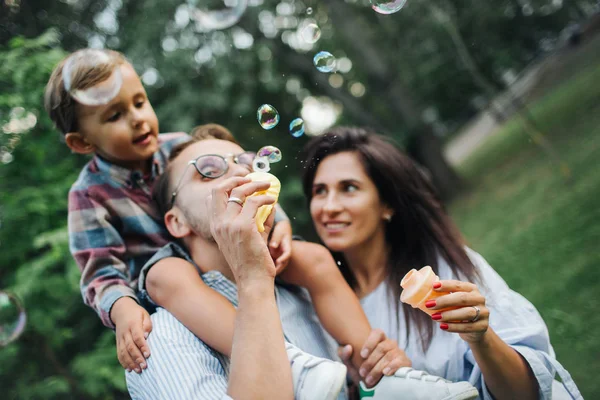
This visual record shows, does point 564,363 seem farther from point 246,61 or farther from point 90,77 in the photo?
point 246,61

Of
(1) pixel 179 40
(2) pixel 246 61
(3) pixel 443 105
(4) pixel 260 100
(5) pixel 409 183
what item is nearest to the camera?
(5) pixel 409 183

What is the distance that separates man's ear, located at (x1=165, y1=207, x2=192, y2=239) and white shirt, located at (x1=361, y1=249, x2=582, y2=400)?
916 millimetres

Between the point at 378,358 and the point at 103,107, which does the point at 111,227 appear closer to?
the point at 103,107

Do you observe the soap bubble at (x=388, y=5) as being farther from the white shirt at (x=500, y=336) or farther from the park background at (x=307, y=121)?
the white shirt at (x=500, y=336)

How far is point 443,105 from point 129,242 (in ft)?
57.9

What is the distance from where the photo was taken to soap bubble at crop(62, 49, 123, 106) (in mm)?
2172

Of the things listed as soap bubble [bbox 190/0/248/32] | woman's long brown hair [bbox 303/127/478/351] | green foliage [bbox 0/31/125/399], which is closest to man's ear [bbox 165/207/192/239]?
woman's long brown hair [bbox 303/127/478/351]

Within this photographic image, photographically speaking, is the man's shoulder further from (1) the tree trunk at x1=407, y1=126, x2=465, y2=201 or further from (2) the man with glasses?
(1) the tree trunk at x1=407, y1=126, x2=465, y2=201

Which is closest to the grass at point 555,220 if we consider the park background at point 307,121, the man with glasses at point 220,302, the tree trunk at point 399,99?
the park background at point 307,121

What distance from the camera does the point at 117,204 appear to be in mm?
2342

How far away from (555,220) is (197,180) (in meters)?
5.19

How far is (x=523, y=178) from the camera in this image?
27.8ft

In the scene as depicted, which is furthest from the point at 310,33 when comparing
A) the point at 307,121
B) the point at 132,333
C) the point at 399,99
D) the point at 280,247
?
the point at 399,99

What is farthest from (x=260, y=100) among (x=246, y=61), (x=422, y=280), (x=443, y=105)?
(x=443, y=105)
